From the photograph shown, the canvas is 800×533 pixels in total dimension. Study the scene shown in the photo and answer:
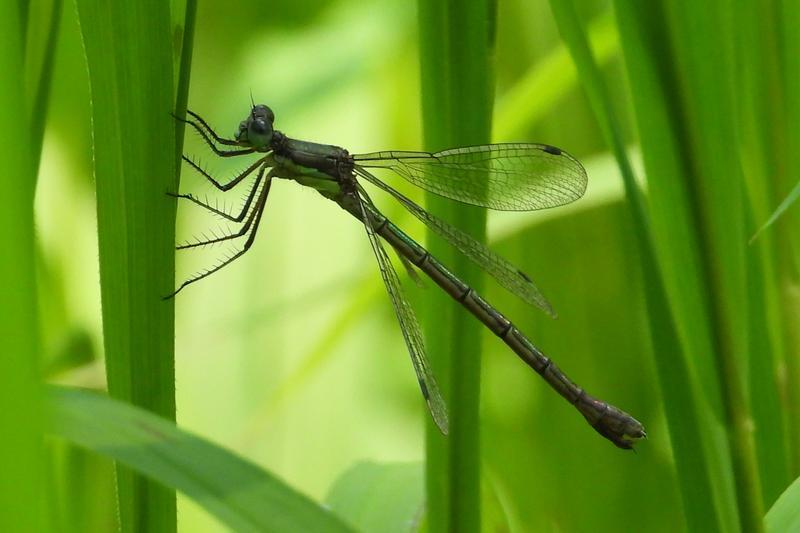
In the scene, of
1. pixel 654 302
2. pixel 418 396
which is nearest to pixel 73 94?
pixel 418 396

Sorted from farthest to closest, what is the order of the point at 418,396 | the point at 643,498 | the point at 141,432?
1. the point at 418,396
2. the point at 643,498
3. the point at 141,432

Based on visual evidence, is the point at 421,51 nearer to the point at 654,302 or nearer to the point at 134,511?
the point at 654,302

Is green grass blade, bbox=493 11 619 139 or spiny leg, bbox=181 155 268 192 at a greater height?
green grass blade, bbox=493 11 619 139

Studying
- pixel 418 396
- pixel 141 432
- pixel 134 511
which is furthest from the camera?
pixel 418 396

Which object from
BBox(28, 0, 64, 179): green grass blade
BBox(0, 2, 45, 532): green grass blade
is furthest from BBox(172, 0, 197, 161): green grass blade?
BBox(0, 2, 45, 532): green grass blade

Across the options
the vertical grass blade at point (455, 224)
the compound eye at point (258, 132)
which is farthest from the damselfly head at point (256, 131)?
the vertical grass blade at point (455, 224)

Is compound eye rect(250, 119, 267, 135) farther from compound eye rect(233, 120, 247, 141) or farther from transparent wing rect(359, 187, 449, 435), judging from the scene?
transparent wing rect(359, 187, 449, 435)

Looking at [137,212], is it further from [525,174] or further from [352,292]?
[352,292]
